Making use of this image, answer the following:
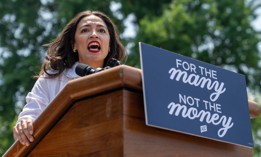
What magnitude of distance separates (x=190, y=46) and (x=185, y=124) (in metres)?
11.1

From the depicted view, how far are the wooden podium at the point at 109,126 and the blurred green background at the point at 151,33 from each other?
9.82 m

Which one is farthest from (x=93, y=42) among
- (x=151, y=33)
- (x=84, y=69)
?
(x=151, y=33)

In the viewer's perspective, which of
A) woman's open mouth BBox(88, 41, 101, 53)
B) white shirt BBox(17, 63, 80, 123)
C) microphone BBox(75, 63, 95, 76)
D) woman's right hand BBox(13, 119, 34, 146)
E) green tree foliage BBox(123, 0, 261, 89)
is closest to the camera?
woman's right hand BBox(13, 119, 34, 146)

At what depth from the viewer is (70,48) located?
366 centimetres

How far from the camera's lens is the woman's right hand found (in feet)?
9.07

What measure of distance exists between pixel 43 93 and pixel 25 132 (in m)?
0.55

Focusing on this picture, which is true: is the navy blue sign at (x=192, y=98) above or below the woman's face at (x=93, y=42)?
below

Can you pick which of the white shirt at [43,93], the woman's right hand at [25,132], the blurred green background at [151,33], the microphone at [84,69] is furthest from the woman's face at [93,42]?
the blurred green background at [151,33]

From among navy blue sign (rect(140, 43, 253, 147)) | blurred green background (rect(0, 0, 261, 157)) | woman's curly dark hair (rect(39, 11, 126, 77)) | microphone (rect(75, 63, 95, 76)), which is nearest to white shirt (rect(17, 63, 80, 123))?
woman's curly dark hair (rect(39, 11, 126, 77))

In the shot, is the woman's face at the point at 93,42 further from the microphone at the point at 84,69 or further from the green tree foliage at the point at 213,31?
the green tree foliage at the point at 213,31

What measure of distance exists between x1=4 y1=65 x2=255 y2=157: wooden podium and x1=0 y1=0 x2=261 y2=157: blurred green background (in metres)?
9.82

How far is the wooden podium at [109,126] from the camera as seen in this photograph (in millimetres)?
2404

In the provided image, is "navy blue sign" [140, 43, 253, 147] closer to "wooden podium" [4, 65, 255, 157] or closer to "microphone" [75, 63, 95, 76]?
"wooden podium" [4, 65, 255, 157]

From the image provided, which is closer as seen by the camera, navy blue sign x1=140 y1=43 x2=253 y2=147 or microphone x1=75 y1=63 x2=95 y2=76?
navy blue sign x1=140 y1=43 x2=253 y2=147
